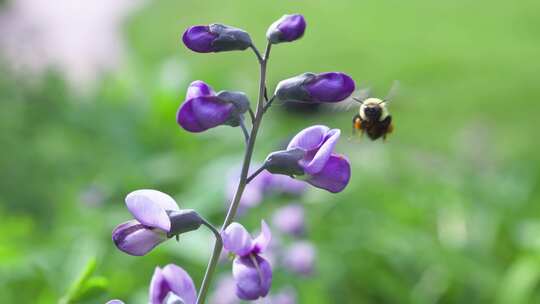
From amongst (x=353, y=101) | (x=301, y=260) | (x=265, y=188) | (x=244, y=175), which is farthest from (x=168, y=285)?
(x=265, y=188)

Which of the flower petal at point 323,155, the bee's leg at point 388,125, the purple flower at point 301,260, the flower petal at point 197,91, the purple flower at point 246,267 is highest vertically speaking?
the flower petal at point 197,91

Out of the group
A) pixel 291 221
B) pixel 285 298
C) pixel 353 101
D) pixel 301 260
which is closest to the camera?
pixel 353 101

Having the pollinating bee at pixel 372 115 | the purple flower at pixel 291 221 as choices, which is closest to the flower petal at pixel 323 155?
the pollinating bee at pixel 372 115

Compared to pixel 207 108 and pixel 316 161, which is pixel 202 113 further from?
pixel 316 161

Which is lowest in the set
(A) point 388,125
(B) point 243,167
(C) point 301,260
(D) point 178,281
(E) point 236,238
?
(C) point 301,260

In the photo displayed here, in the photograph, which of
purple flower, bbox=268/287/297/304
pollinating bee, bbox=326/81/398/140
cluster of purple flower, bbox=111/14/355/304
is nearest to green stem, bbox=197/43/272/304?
cluster of purple flower, bbox=111/14/355/304

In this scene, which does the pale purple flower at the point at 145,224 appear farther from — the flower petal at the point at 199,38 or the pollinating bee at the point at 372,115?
the pollinating bee at the point at 372,115

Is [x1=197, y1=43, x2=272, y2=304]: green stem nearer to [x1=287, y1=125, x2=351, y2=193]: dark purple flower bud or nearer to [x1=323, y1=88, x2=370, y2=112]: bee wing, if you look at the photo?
[x1=287, y1=125, x2=351, y2=193]: dark purple flower bud

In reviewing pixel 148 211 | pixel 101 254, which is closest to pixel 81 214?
pixel 101 254
